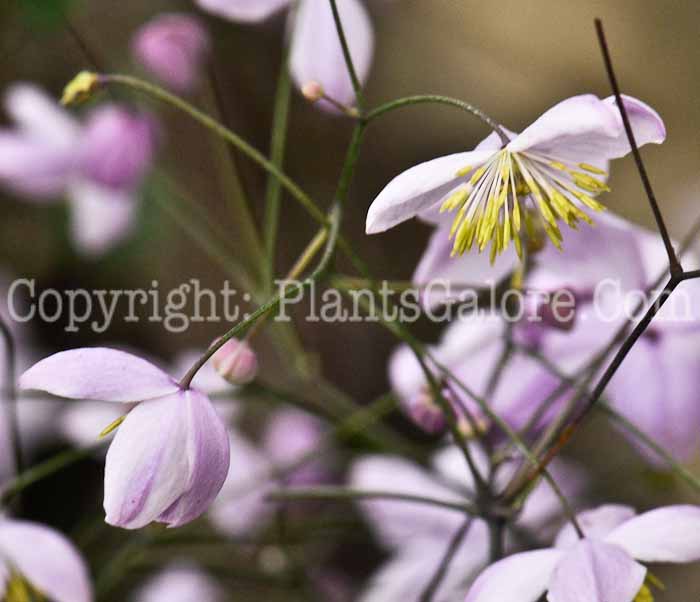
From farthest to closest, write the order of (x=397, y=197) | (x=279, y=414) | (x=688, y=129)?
(x=688, y=129), (x=279, y=414), (x=397, y=197)

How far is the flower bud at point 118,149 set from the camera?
0.58 metres

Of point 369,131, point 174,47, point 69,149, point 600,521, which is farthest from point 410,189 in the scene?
point 369,131

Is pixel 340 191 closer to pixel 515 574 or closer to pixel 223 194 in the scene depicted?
pixel 515 574

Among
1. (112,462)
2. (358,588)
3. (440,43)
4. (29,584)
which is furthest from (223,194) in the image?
(112,462)

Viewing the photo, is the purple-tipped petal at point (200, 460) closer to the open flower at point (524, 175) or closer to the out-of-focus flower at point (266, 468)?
the open flower at point (524, 175)

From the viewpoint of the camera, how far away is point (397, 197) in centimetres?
27

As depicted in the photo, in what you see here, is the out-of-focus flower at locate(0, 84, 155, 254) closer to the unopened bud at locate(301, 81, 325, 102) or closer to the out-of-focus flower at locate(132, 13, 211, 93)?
the out-of-focus flower at locate(132, 13, 211, 93)

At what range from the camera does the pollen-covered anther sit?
30 centimetres

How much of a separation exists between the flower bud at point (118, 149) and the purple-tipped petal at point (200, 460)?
0.31 metres

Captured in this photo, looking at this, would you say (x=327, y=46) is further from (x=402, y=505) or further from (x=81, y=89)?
(x=402, y=505)

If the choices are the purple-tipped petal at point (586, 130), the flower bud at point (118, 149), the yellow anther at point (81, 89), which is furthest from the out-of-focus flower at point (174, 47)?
the purple-tipped petal at point (586, 130)

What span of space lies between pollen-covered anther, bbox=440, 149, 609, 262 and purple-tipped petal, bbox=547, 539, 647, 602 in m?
0.10

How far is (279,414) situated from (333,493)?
1.13ft

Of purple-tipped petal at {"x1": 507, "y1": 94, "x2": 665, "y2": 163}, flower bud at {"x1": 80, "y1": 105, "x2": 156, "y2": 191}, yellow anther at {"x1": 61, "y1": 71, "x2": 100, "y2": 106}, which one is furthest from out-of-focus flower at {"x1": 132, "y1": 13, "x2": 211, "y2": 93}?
purple-tipped petal at {"x1": 507, "y1": 94, "x2": 665, "y2": 163}
